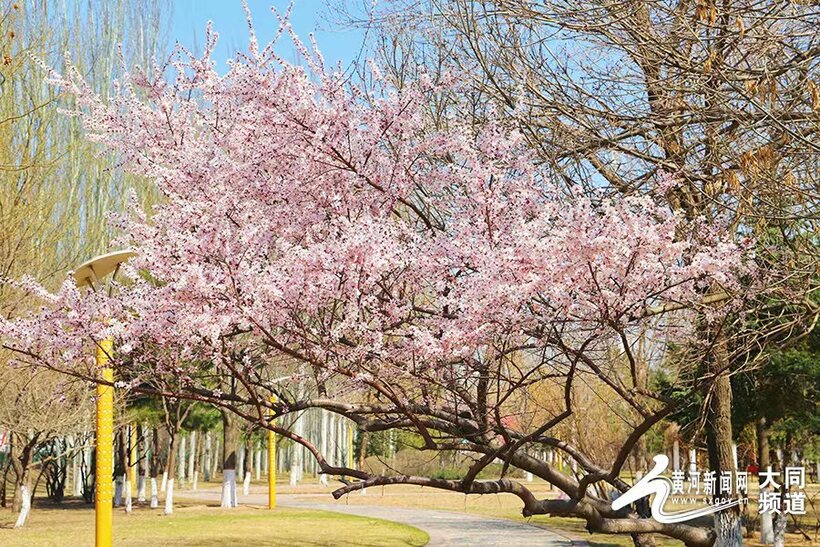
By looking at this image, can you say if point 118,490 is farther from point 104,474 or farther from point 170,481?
point 104,474

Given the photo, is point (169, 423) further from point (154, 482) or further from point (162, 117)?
point (162, 117)

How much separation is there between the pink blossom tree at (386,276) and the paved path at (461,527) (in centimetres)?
1012

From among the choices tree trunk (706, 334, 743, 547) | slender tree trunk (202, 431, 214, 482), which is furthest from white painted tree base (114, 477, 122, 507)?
slender tree trunk (202, 431, 214, 482)

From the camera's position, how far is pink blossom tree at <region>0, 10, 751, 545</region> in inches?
211

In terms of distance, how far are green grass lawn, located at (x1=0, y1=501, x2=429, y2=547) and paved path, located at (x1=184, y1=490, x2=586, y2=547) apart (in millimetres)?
624

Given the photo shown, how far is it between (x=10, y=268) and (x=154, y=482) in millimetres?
14023

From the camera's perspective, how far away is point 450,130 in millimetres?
7449

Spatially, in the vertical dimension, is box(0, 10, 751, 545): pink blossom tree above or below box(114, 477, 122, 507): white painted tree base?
above

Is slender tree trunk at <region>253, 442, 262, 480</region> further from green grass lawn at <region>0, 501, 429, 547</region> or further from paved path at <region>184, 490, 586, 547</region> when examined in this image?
green grass lawn at <region>0, 501, 429, 547</region>

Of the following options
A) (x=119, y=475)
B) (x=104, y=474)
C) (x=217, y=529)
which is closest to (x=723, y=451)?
(x=104, y=474)

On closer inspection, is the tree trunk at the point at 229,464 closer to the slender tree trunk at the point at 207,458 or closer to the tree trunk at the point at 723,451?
the tree trunk at the point at 723,451

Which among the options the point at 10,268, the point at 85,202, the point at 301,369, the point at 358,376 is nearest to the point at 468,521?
the point at 10,268

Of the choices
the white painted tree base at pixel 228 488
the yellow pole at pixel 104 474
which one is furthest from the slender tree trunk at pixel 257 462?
the yellow pole at pixel 104 474

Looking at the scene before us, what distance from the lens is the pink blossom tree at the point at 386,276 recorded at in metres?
5.35
